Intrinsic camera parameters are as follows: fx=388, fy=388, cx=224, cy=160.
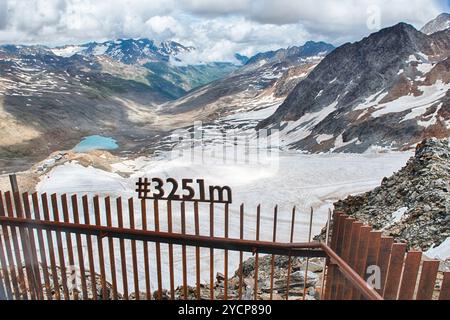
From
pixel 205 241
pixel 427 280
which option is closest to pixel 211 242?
pixel 205 241

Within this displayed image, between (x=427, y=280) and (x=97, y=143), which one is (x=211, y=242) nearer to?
(x=427, y=280)

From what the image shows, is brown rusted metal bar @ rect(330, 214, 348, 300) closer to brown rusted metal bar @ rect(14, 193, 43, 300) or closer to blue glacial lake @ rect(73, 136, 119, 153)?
brown rusted metal bar @ rect(14, 193, 43, 300)

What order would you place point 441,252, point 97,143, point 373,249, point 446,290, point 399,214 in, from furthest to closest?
point 97,143, point 399,214, point 441,252, point 373,249, point 446,290
